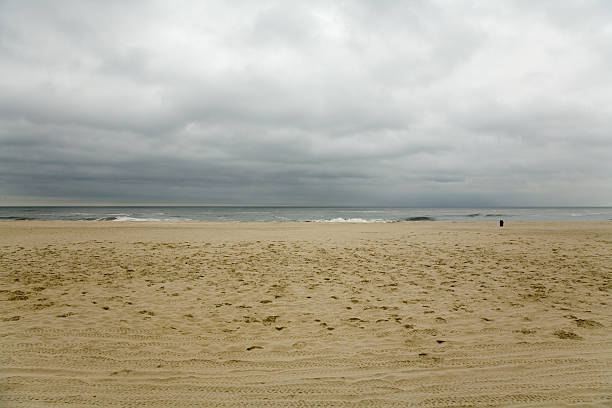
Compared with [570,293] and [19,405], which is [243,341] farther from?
[570,293]

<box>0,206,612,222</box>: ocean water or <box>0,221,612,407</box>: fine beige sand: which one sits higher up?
<box>0,206,612,222</box>: ocean water

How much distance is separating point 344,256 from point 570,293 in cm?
710

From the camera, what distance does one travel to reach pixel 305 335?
5.60m

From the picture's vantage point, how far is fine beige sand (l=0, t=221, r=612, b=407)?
3986 millimetres

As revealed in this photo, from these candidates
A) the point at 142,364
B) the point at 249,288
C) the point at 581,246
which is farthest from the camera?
the point at 581,246

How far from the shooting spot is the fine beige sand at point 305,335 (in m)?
3.99

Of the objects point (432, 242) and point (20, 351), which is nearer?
point (20, 351)

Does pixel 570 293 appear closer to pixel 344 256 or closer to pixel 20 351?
pixel 344 256

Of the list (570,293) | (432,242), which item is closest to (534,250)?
(432,242)

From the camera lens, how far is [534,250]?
1464 cm

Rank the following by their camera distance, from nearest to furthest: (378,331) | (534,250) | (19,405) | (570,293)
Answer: (19,405) → (378,331) → (570,293) → (534,250)

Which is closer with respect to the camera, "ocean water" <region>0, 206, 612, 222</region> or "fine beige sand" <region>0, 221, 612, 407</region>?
"fine beige sand" <region>0, 221, 612, 407</region>

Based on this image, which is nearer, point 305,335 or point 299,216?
point 305,335

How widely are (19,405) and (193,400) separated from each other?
182 centimetres
